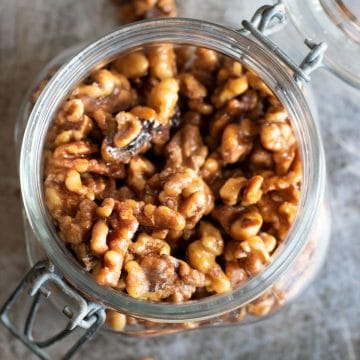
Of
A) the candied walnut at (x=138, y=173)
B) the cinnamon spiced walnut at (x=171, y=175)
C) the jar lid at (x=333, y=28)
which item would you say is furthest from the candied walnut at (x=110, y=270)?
the jar lid at (x=333, y=28)

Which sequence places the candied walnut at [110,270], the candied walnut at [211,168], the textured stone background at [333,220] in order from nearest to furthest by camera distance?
the candied walnut at [110,270] → the candied walnut at [211,168] → the textured stone background at [333,220]

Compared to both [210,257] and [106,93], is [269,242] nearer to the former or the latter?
[210,257]

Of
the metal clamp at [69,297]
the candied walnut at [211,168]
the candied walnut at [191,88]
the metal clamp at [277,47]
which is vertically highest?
the metal clamp at [277,47]

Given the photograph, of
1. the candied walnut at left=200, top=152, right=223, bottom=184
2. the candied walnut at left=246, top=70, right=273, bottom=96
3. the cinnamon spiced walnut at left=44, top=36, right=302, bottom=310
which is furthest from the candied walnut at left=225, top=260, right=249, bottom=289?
the candied walnut at left=246, top=70, right=273, bottom=96

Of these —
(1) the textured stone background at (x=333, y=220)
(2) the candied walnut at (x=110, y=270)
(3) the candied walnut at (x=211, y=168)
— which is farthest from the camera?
(1) the textured stone background at (x=333, y=220)

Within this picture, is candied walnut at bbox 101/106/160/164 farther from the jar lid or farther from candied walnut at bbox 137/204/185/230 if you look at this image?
the jar lid

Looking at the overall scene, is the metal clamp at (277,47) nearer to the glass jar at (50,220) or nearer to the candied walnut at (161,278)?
the glass jar at (50,220)

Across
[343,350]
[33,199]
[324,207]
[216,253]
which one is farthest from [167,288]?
[343,350]
